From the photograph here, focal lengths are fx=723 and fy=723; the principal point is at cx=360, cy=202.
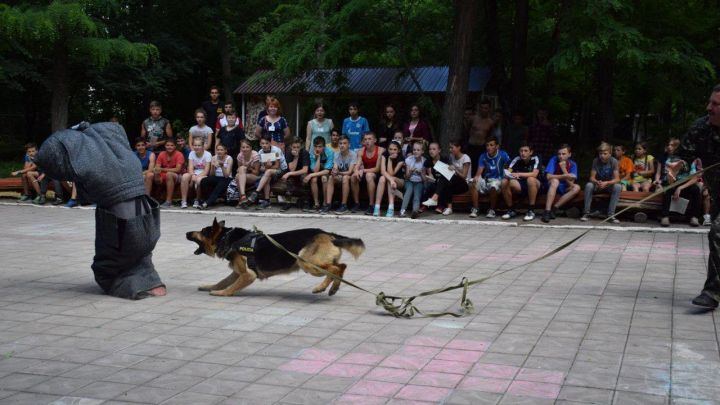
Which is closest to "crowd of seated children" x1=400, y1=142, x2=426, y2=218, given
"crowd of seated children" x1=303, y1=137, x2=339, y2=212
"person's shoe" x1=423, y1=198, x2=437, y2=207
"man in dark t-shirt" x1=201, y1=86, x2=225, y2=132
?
"person's shoe" x1=423, y1=198, x2=437, y2=207

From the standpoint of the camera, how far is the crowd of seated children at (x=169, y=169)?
1467 cm

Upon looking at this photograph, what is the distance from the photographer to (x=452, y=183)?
13.3 metres

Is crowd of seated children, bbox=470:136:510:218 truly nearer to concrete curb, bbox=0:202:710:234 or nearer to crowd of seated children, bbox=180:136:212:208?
concrete curb, bbox=0:202:710:234

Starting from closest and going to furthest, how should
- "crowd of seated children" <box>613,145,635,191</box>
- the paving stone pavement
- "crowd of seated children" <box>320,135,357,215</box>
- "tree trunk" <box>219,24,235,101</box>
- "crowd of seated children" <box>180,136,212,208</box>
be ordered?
the paving stone pavement < "crowd of seated children" <box>613,145,635,191</box> < "crowd of seated children" <box>320,135,357,215</box> < "crowd of seated children" <box>180,136,212,208</box> < "tree trunk" <box>219,24,235,101</box>

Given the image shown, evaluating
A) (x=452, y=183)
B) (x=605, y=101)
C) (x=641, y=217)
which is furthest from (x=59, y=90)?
(x=641, y=217)

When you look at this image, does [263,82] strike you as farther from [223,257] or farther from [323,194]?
[223,257]

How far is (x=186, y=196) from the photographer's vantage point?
14.8 meters

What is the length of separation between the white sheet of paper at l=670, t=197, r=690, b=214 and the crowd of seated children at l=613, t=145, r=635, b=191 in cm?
110

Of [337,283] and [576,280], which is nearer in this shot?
[337,283]

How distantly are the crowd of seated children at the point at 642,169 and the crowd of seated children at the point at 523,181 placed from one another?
1.80 meters

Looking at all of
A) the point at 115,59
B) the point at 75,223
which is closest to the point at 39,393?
the point at 75,223

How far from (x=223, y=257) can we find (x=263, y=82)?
31.6ft

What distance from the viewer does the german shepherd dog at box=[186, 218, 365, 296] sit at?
21.8 feet

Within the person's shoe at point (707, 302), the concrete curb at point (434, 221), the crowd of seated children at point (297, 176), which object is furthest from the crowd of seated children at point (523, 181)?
the person's shoe at point (707, 302)
